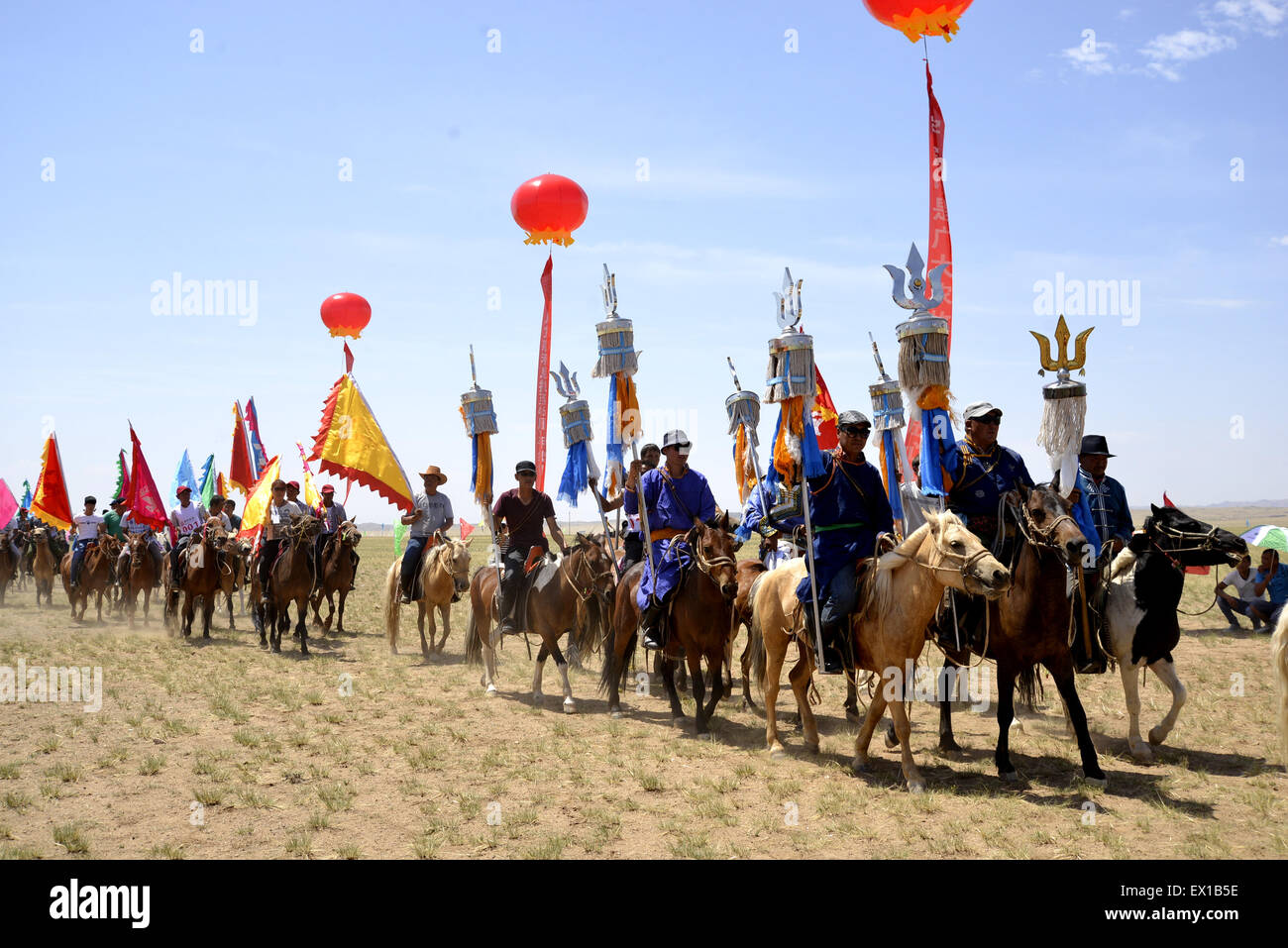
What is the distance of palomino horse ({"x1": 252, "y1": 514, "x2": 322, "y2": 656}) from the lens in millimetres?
14977

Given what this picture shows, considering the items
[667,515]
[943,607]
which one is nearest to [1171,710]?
[943,607]

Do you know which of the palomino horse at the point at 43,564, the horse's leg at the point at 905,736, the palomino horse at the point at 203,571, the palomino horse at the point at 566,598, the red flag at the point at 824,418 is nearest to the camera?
the horse's leg at the point at 905,736

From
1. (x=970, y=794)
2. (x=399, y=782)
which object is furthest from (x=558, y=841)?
(x=970, y=794)

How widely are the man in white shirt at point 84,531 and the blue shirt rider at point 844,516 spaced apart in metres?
18.8

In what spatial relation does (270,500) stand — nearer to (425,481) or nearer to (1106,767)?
(425,481)

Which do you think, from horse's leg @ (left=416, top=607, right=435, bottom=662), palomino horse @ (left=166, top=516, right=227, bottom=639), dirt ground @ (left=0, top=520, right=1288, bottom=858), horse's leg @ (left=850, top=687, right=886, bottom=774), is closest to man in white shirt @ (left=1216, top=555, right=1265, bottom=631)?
dirt ground @ (left=0, top=520, right=1288, bottom=858)

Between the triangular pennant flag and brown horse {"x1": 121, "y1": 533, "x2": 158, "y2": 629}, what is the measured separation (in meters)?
1.78

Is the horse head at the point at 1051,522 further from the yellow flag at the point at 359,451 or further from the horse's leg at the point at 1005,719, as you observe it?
the yellow flag at the point at 359,451

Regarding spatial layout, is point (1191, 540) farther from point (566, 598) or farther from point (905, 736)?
point (566, 598)

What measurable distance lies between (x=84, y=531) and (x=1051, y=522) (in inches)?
849

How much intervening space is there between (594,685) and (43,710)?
21.2ft

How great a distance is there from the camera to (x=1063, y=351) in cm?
773

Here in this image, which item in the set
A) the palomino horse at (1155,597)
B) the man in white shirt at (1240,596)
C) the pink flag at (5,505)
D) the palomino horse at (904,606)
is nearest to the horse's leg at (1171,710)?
the palomino horse at (1155,597)

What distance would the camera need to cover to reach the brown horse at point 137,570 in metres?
19.1
